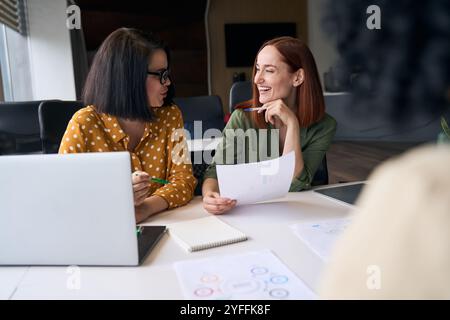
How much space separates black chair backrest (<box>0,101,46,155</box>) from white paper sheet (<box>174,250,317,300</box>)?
1.63 metres

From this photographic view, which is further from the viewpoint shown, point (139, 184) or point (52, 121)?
point (52, 121)

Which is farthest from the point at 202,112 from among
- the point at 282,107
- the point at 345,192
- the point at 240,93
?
the point at 345,192

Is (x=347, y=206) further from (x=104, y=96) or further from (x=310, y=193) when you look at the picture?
(x=104, y=96)

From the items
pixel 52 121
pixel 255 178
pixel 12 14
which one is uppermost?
pixel 12 14

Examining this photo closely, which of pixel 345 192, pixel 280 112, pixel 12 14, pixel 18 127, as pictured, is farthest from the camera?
pixel 12 14

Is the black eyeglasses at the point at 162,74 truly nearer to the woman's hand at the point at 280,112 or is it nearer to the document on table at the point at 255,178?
the woman's hand at the point at 280,112

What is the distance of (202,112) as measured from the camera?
2646 millimetres

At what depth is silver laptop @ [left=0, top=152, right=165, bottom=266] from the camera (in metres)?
0.67

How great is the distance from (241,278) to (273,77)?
94 centimetres

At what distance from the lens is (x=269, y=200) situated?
1138 millimetres

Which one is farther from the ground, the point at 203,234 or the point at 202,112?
the point at 202,112

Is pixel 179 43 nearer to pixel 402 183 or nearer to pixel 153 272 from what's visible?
pixel 153 272

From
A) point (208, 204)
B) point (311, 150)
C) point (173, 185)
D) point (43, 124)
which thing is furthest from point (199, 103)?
point (208, 204)

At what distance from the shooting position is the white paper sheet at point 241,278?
0.60 metres
